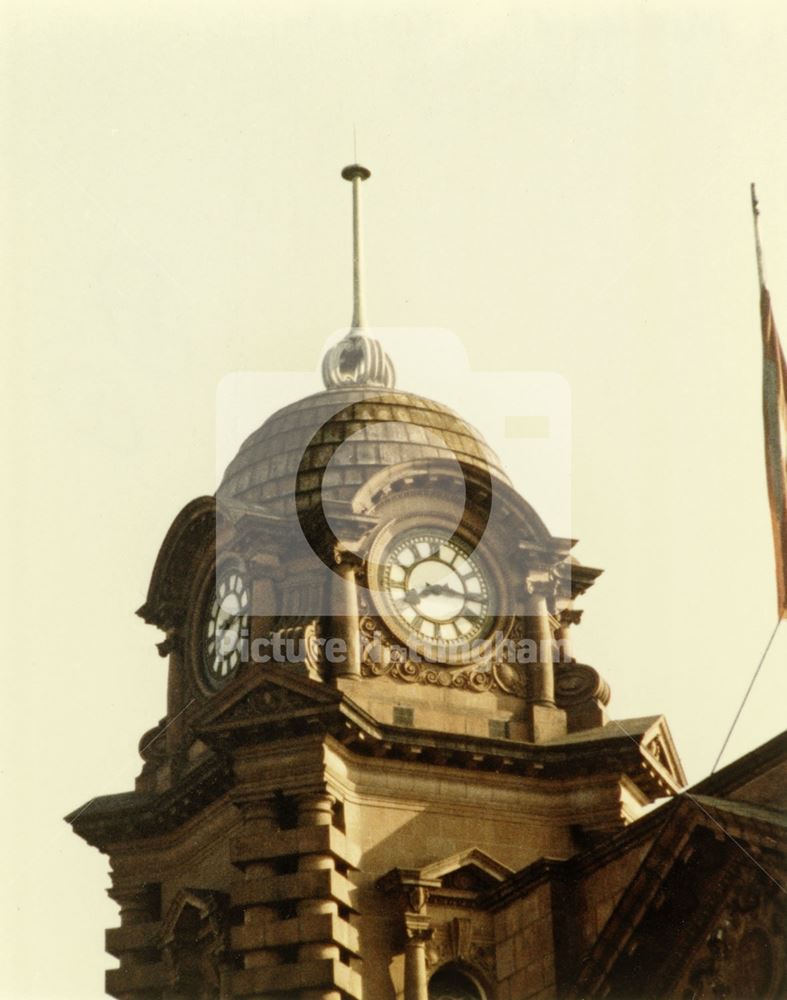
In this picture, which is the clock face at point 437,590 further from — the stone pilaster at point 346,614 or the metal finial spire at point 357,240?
the metal finial spire at point 357,240

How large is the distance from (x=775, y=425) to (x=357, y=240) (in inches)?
650

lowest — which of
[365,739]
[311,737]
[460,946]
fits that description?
[460,946]

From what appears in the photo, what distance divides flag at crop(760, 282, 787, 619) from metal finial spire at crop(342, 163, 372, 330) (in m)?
14.8

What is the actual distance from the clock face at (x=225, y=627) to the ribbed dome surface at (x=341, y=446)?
1613mm

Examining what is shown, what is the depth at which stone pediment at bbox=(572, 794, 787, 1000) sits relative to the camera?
36.9 metres

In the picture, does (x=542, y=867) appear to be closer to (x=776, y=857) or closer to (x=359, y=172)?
(x=776, y=857)

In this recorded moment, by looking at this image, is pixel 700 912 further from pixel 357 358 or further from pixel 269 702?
pixel 357 358

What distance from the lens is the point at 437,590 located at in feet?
156

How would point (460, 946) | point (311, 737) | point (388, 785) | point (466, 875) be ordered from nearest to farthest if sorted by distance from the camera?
point (311, 737) → point (460, 946) → point (466, 875) → point (388, 785)

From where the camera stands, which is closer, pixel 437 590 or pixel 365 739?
pixel 365 739

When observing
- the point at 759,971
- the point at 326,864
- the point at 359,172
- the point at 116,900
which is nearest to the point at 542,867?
the point at 326,864

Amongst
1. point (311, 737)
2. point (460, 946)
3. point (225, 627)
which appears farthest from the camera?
point (225, 627)

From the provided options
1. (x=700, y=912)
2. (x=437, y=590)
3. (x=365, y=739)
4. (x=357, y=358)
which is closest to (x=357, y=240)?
(x=357, y=358)

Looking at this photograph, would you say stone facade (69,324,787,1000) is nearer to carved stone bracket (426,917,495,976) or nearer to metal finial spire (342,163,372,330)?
carved stone bracket (426,917,495,976)
